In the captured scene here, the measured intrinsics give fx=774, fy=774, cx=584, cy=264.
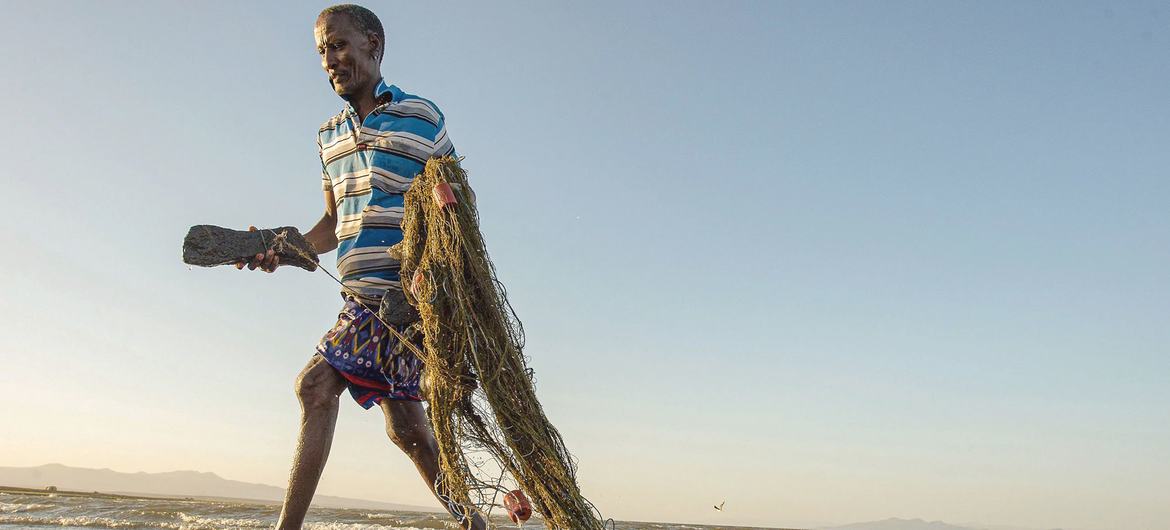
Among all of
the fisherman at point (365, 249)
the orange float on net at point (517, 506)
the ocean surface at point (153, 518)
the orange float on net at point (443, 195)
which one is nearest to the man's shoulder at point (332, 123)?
the fisherman at point (365, 249)

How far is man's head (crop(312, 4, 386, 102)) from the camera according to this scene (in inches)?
135

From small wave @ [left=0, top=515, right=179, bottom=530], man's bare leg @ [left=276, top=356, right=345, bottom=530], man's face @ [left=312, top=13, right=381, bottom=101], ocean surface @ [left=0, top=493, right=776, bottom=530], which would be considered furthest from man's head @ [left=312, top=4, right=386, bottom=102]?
small wave @ [left=0, top=515, right=179, bottom=530]

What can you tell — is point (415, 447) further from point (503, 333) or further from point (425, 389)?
point (503, 333)

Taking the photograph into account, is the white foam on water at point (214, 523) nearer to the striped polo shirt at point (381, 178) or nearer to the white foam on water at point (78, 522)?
the white foam on water at point (78, 522)

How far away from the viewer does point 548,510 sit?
2871 millimetres

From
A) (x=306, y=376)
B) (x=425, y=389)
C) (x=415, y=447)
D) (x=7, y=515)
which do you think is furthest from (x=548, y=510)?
(x=7, y=515)

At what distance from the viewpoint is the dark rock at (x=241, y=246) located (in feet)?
10.8

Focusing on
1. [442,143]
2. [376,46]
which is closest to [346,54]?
[376,46]

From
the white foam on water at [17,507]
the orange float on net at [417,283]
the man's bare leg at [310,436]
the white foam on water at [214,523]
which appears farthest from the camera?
the white foam on water at [17,507]

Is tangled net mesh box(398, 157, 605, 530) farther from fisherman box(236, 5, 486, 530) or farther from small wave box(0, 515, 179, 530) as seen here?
small wave box(0, 515, 179, 530)

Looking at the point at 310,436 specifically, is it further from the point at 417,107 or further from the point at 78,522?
the point at 78,522

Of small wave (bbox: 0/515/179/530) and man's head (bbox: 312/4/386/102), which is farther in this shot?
small wave (bbox: 0/515/179/530)

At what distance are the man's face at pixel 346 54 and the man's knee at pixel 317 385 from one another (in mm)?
1239

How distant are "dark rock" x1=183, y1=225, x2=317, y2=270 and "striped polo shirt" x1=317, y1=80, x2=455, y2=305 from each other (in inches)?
8.5
